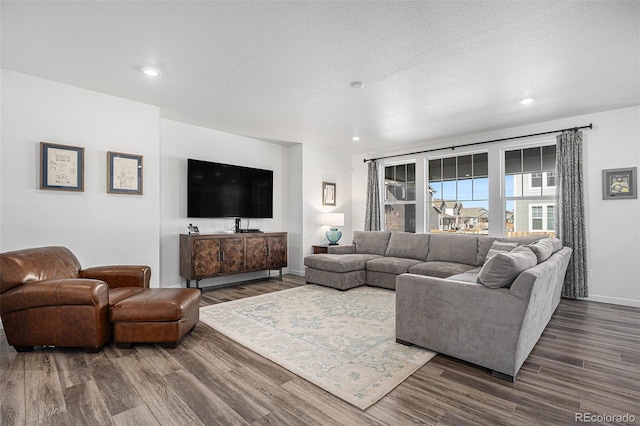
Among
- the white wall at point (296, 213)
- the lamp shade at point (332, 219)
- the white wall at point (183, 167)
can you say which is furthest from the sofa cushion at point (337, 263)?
the white wall at point (183, 167)

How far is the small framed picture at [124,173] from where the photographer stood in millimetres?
3768

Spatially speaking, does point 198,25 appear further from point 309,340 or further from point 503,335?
point 503,335

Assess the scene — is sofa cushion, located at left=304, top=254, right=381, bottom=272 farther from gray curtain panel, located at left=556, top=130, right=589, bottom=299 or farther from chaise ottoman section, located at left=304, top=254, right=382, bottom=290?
gray curtain panel, located at left=556, top=130, right=589, bottom=299

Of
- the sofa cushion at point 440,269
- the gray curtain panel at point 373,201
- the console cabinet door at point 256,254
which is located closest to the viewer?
the sofa cushion at point 440,269

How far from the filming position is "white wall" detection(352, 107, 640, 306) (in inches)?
162

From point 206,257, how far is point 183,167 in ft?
4.95

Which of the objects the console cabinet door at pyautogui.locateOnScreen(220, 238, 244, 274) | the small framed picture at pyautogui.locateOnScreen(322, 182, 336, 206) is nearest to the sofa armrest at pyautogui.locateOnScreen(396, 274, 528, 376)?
the console cabinet door at pyautogui.locateOnScreen(220, 238, 244, 274)

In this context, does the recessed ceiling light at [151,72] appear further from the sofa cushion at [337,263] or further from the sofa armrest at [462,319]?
the sofa cushion at [337,263]

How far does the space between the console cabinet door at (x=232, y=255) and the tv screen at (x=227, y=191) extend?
22.4 inches

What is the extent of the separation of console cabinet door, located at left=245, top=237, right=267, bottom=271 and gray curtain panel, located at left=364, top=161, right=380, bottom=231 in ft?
8.04

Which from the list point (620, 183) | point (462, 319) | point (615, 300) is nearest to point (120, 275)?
point (462, 319)

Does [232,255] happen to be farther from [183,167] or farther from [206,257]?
[183,167]

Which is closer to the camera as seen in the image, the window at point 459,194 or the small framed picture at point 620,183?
the small framed picture at point 620,183

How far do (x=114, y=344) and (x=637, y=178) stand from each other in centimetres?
630
